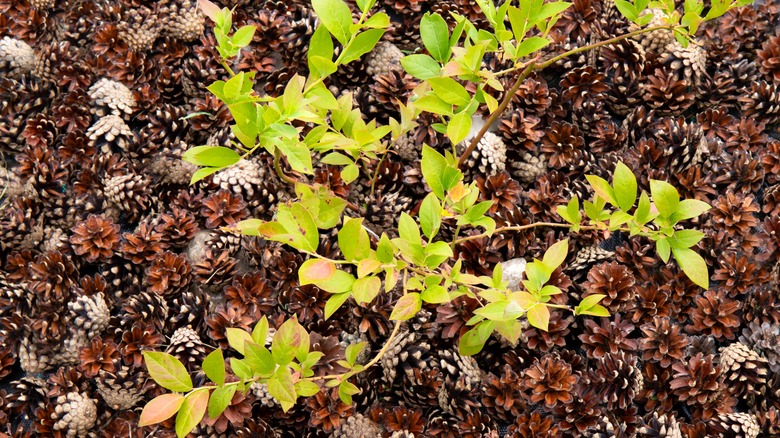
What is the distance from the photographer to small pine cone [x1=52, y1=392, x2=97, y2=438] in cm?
136

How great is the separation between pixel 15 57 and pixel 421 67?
43.0 inches

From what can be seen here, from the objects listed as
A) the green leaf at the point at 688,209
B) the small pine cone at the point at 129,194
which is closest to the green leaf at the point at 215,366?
the small pine cone at the point at 129,194

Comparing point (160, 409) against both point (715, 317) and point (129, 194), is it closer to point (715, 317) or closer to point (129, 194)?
point (129, 194)

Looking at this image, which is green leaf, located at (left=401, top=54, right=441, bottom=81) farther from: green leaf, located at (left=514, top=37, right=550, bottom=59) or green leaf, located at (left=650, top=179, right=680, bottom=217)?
green leaf, located at (left=650, top=179, right=680, bottom=217)

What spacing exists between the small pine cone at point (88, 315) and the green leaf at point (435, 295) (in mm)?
703

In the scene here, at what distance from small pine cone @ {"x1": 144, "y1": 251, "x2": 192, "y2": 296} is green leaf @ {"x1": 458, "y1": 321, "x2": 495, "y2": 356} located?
0.58m

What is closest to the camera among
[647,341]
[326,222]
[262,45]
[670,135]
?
[326,222]

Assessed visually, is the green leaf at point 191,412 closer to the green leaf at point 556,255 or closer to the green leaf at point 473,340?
the green leaf at point 473,340

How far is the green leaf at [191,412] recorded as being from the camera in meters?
1.02

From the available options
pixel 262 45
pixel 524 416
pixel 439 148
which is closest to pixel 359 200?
pixel 439 148

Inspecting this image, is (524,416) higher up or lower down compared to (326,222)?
lower down

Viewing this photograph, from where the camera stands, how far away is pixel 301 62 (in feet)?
5.65

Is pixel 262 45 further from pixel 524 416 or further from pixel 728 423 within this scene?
pixel 728 423

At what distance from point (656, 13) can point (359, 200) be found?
833mm
